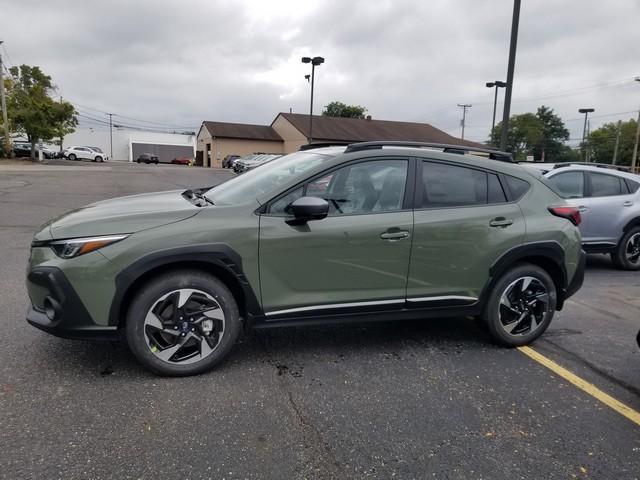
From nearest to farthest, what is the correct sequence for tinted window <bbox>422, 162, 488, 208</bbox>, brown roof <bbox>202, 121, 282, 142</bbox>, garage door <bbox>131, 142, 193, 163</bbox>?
tinted window <bbox>422, 162, 488, 208</bbox>, brown roof <bbox>202, 121, 282, 142</bbox>, garage door <bbox>131, 142, 193, 163</bbox>

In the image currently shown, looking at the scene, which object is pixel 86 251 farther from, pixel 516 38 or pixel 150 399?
pixel 516 38

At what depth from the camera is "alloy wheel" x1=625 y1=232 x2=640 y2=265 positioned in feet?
24.6

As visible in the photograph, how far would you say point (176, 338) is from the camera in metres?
3.25

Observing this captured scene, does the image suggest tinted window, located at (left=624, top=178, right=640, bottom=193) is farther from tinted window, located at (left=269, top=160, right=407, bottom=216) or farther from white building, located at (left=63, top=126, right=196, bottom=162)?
white building, located at (left=63, top=126, right=196, bottom=162)

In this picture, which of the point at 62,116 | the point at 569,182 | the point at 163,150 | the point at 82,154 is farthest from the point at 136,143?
the point at 569,182

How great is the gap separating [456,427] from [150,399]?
1.94 m

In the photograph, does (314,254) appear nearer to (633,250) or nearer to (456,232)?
(456,232)

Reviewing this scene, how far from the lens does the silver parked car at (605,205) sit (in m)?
7.26

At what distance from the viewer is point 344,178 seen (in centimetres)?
363

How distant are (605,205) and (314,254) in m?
5.93

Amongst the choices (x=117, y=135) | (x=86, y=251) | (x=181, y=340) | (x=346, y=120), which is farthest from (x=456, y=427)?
(x=117, y=135)

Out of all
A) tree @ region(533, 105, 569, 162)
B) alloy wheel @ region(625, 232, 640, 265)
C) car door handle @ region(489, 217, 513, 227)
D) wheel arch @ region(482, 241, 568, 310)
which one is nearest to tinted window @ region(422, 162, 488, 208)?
car door handle @ region(489, 217, 513, 227)

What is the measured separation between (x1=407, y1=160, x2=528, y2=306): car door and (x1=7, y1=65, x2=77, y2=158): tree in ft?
132

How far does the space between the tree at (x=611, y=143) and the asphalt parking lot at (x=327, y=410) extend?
9358 cm
